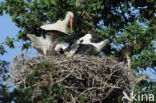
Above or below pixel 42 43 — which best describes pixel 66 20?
above

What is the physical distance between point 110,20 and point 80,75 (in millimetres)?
4333

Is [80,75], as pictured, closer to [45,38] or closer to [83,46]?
[45,38]

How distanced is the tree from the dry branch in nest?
1.59 metres

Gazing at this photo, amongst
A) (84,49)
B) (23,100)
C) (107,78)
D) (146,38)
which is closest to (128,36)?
(146,38)

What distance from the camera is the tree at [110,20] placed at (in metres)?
14.6

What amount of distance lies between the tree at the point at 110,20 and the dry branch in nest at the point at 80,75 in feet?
5.21

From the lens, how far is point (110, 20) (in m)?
15.7

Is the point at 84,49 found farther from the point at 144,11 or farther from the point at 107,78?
the point at 144,11

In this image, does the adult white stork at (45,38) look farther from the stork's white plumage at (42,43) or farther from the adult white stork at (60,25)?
the adult white stork at (60,25)

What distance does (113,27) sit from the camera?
1545cm

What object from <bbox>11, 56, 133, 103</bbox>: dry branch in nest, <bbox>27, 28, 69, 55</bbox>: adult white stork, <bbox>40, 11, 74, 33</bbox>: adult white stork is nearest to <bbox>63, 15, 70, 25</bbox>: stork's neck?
<bbox>40, 11, 74, 33</bbox>: adult white stork

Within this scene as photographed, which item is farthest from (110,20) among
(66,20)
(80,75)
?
(80,75)

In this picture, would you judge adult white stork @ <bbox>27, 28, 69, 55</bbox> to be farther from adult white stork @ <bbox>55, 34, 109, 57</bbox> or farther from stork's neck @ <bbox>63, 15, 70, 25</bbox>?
stork's neck @ <bbox>63, 15, 70, 25</bbox>

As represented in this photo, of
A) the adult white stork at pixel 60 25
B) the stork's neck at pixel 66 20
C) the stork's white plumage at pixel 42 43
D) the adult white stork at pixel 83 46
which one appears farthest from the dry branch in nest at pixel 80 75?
the stork's neck at pixel 66 20
